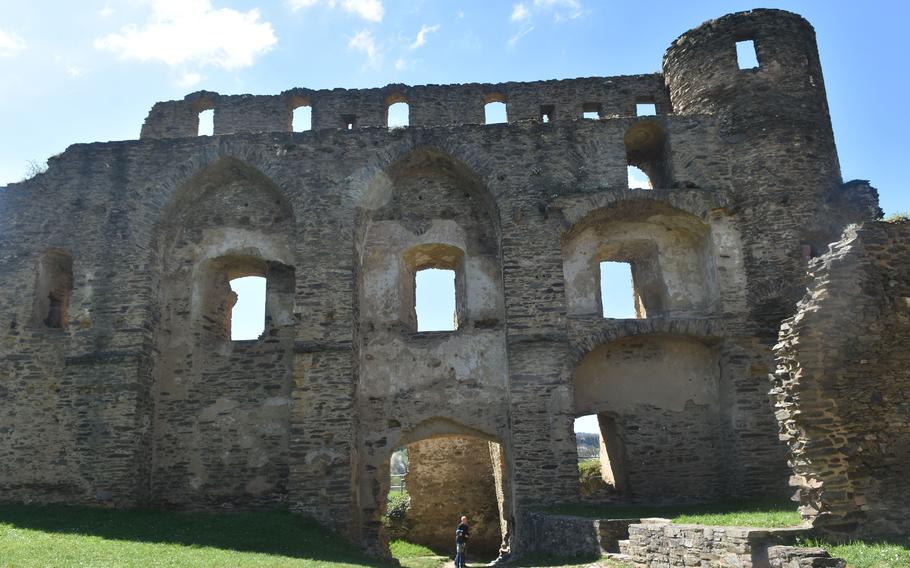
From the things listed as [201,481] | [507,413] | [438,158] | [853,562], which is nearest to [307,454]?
[201,481]

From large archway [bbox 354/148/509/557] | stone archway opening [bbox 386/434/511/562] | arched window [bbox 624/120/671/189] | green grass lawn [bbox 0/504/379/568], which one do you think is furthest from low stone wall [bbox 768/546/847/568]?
stone archway opening [bbox 386/434/511/562]

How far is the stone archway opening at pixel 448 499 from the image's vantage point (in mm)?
18125

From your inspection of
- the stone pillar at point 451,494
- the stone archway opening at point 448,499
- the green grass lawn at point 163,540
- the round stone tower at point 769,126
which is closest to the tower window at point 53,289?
the green grass lawn at point 163,540

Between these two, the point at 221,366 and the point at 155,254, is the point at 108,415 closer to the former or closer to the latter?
the point at 221,366

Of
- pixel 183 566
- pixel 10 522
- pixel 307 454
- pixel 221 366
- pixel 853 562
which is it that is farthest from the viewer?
A: pixel 221 366

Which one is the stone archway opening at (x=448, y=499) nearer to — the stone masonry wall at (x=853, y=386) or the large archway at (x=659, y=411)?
the large archway at (x=659, y=411)

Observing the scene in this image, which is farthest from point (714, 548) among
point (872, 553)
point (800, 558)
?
point (872, 553)

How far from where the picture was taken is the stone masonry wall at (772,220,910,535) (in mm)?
8352

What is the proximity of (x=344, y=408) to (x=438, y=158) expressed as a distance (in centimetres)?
539

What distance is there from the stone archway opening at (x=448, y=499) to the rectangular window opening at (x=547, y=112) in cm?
791

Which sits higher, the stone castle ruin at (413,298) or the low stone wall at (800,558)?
the stone castle ruin at (413,298)

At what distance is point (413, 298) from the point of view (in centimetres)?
1533

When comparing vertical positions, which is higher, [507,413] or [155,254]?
[155,254]

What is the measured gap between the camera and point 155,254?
14664 millimetres
